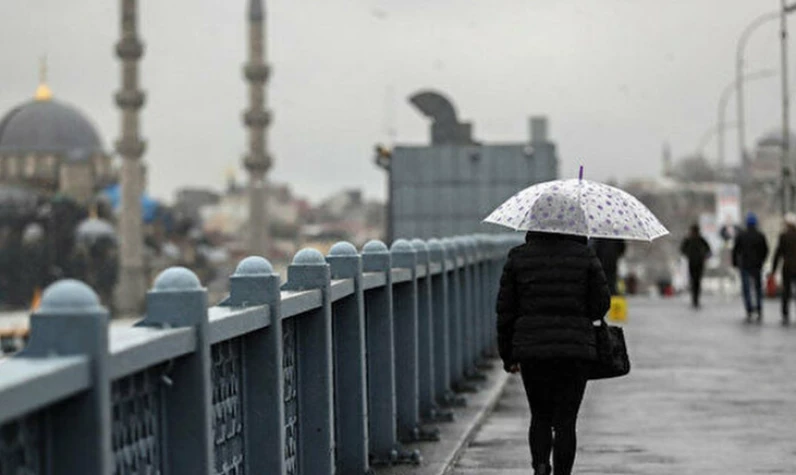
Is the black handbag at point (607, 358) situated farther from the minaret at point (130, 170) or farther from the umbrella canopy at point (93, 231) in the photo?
the umbrella canopy at point (93, 231)

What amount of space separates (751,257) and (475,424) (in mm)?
17043

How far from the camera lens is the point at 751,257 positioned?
30.7m

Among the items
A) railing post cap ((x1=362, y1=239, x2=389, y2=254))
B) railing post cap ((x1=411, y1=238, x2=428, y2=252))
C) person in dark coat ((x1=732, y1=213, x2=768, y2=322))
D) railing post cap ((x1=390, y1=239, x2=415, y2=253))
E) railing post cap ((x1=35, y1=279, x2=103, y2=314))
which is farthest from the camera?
person in dark coat ((x1=732, y1=213, x2=768, y2=322))

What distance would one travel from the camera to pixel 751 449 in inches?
511

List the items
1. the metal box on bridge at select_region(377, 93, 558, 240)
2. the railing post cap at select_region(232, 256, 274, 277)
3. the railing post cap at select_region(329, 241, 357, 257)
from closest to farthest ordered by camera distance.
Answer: the railing post cap at select_region(232, 256, 274, 277) → the railing post cap at select_region(329, 241, 357, 257) → the metal box on bridge at select_region(377, 93, 558, 240)

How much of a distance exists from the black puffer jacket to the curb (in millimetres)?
2194

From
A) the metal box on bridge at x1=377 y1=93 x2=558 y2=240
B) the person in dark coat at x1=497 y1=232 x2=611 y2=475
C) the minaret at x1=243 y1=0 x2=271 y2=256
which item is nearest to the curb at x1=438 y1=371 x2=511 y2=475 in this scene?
the person in dark coat at x1=497 y1=232 x2=611 y2=475

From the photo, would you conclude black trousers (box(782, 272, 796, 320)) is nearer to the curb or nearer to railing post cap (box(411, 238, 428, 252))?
the curb

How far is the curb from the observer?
12.0 m

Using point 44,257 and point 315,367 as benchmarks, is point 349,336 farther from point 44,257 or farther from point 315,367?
point 44,257

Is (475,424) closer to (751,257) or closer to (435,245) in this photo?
(435,245)

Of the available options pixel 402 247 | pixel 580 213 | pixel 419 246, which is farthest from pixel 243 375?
pixel 419 246

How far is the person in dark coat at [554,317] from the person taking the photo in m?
9.26

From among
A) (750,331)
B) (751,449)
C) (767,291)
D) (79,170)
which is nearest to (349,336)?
(751,449)
